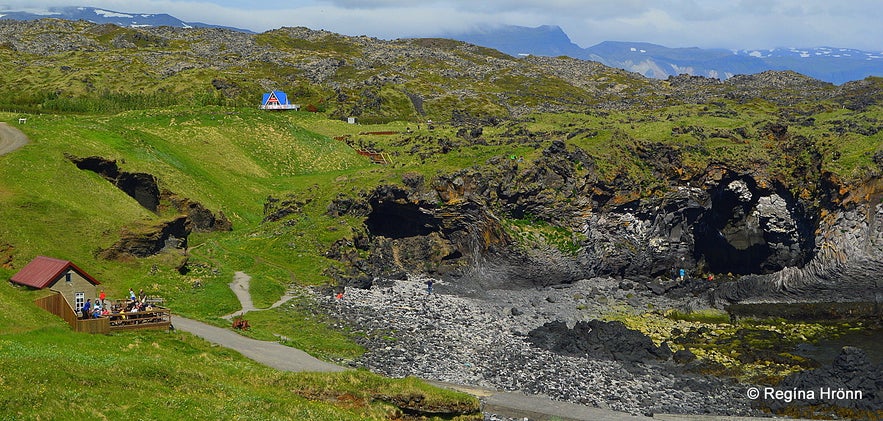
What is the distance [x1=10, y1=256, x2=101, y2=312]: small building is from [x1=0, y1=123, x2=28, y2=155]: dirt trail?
2887 centimetres

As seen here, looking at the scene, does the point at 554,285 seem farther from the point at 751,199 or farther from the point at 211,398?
the point at 211,398

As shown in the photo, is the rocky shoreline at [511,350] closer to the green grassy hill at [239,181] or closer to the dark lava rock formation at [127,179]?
the green grassy hill at [239,181]

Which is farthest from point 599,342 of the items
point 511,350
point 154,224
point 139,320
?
point 154,224

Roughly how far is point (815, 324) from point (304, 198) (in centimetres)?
5438

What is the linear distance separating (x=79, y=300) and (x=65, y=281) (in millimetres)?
1416

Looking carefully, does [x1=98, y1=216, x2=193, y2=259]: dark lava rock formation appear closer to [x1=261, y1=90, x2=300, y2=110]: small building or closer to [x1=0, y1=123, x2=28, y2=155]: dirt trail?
[x1=0, y1=123, x2=28, y2=155]: dirt trail

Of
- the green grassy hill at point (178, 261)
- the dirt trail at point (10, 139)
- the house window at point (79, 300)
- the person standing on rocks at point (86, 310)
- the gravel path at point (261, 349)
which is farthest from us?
the dirt trail at point (10, 139)

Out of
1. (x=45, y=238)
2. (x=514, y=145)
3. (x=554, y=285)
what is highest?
(x=514, y=145)

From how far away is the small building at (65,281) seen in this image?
156 ft

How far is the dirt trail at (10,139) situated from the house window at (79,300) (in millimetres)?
31181

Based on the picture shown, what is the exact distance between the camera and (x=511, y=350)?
58.1 m

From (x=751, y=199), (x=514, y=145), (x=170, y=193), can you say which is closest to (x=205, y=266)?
(x=170, y=193)

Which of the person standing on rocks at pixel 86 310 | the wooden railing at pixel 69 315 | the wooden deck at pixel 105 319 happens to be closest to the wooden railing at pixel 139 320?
the wooden deck at pixel 105 319

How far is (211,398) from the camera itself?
111 ft
